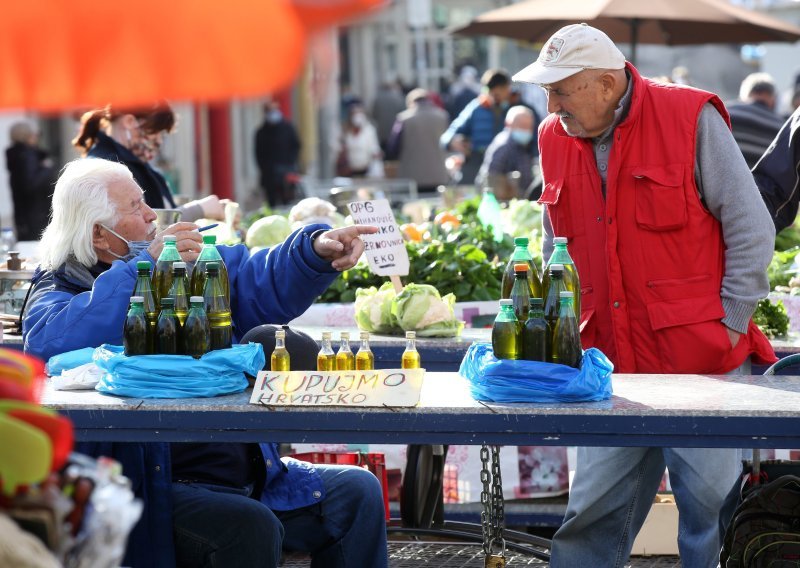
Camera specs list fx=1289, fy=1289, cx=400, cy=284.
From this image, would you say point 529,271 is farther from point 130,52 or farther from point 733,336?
point 130,52

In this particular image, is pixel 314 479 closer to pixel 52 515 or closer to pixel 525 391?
pixel 525 391

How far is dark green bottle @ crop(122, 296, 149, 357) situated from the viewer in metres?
3.38

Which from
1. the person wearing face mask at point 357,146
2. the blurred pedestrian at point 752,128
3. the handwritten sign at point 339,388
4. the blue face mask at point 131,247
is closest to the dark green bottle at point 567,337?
the handwritten sign at point 339,388

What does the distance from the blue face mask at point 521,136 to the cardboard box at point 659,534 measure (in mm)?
5762

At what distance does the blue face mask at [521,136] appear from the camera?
1037cm

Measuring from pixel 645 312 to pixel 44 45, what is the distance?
2.71 metres

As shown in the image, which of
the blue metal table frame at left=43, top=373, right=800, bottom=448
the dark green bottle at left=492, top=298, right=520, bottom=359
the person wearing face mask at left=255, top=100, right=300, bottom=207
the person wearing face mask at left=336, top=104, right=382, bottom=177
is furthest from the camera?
the person wearing face mask at left=336, top=104, right=382, bottom=177

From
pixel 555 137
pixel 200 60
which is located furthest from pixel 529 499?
pixel 200 60

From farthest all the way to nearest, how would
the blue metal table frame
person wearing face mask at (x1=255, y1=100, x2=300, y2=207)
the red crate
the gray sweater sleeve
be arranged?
person wearing face mask at (x1=255, y1=100, x2=300, y2=207) < the red crate < the gray sweater sleeve < the blue metal table frame

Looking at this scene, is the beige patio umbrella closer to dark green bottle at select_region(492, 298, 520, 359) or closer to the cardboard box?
the cardboard box

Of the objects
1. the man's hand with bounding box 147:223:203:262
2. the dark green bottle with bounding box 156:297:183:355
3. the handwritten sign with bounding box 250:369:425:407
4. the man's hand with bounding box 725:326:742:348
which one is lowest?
the man's hand with bounding box 725:326:742:348

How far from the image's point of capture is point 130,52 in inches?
53.0

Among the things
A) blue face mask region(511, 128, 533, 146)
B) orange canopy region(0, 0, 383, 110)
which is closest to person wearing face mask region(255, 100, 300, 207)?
blue face mask region(511, 128, 533, 146)

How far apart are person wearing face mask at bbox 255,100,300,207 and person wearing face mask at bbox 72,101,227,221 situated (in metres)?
11.3
